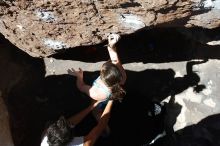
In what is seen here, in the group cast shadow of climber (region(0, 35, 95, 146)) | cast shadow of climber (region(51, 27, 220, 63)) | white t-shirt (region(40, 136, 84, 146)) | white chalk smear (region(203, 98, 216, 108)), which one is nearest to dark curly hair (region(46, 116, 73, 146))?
white t-shirt (region(40, 136, 84, 146))

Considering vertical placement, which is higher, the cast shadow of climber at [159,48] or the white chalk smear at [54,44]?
the white chalk smear at [54,44]

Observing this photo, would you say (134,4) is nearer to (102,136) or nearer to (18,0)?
(18,0)

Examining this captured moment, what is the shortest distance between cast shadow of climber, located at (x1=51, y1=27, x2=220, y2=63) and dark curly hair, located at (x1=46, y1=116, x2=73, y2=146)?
1069 mm

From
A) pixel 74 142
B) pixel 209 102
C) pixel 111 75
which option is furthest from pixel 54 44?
pixel 209 102

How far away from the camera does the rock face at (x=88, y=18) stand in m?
3.06

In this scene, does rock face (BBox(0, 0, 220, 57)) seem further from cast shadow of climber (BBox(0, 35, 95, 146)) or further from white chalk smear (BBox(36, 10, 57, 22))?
cast shadow of climber (BBox(0, 35, 95, 146))

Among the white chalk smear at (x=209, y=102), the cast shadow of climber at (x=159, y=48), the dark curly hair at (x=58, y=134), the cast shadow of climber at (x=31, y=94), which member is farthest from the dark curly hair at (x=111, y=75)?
the white chalk smear at (x=209, y=102)

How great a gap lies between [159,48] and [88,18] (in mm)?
1080

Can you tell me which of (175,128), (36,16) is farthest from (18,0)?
(175,128)

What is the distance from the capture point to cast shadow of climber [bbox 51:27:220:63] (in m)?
4.03

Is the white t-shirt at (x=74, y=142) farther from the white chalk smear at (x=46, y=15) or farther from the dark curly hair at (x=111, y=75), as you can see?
the white chalk smear at (x=46, y=15)

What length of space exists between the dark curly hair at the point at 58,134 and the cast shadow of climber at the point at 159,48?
1069mm

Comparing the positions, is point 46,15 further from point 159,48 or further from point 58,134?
point 159,48

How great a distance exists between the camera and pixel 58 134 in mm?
3092
